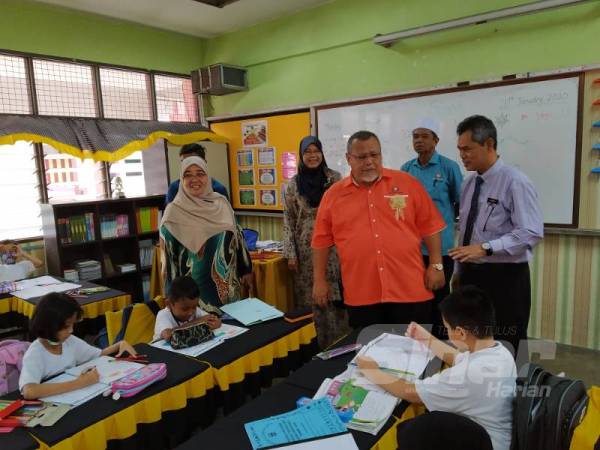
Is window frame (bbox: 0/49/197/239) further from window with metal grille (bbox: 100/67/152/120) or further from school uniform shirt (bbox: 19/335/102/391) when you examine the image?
school uniform shirt (bbox: 19/335/102/391)

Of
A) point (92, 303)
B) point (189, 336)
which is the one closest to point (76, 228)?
point (92, 303)

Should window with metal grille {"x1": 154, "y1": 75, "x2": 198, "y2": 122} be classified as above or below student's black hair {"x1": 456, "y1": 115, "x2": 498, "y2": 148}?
above

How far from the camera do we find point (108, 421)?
134 centimetres

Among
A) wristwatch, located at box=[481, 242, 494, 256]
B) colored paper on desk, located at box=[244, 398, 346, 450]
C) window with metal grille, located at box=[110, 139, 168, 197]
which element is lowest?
colored paper on desk, located at box=[244, 398, 346, 450]

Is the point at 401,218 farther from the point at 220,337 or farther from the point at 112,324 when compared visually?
the point at 112,324

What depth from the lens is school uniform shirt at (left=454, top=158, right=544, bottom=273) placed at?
195cm

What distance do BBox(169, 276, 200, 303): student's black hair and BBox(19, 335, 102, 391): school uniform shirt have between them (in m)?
0.39

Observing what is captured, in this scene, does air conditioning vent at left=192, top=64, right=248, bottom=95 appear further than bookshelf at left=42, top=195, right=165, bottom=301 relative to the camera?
Yes

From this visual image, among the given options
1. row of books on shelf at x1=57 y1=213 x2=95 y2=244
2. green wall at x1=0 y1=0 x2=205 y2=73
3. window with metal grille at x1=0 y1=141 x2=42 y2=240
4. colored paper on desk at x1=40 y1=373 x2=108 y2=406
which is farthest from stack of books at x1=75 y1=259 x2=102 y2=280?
colored paper on desk at x1=40 y1=373 x2=108 y2=406

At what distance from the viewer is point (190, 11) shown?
4.70 metres

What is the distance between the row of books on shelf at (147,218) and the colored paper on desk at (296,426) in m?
3.99

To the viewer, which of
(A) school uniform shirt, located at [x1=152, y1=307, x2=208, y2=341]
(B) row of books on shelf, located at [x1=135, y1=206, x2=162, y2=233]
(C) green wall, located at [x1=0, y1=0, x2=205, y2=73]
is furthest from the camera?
(B) row of books on shelf, located at [x1=135, y1=206, x2=162, y2=233]

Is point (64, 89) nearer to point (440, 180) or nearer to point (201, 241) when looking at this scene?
point (201, 241)

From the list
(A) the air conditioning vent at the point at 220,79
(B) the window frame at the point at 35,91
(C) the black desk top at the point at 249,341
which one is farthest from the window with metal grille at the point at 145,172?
(C) the black desk top at the point at 249,341
